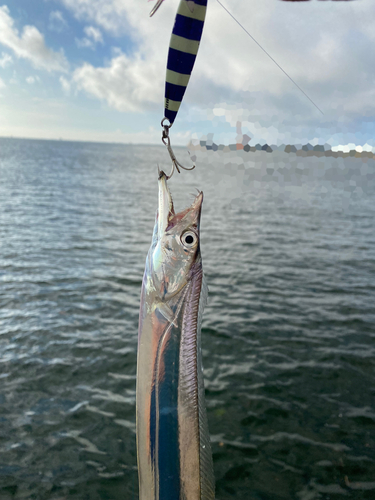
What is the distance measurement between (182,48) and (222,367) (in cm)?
843

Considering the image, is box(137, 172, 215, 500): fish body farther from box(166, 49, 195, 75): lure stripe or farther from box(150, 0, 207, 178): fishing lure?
box(166, 49, 195, 75): lure stripe

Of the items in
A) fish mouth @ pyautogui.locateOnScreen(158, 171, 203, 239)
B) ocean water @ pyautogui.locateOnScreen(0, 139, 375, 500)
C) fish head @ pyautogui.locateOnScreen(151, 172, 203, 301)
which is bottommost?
ocean water @ pyautogui.locateOnScreen(0, 139, 375, 500)

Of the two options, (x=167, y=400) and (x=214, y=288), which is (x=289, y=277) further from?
(x=167, y=400)

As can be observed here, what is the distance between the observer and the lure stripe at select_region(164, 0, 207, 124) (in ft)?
9.58

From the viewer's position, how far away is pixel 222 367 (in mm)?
9922

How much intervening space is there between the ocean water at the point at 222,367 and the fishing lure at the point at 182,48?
20.8 ft

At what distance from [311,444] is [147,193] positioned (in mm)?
41551

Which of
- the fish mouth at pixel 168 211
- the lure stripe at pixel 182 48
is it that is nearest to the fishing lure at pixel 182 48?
the lure stripe at pixel 182 48

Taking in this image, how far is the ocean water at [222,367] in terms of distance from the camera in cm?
682

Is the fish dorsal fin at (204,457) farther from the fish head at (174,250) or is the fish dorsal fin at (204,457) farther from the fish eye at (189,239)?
the fish eye at (189,239)

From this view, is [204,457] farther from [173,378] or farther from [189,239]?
[189,239]

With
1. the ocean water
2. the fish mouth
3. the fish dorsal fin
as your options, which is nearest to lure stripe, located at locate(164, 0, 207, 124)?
the fish mouth

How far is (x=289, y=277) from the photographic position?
16.5m

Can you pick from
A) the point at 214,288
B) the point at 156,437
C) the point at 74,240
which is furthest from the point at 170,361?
the point at 74,240
